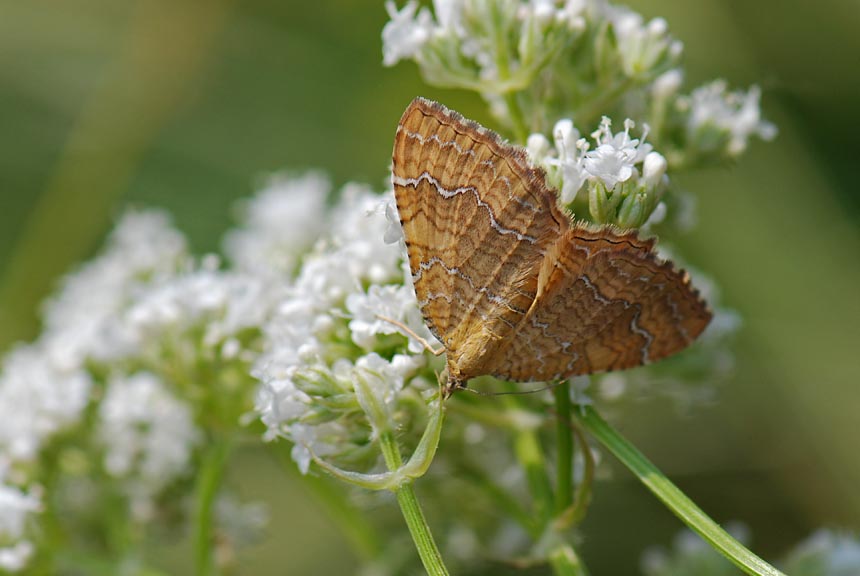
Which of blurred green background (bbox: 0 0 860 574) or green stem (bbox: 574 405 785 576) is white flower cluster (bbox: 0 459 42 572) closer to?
blurred green background (bbox: 0 0 860 574)

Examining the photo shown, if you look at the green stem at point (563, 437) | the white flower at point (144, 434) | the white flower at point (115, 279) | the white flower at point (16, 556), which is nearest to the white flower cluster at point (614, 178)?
the green stem at point (563, 437)

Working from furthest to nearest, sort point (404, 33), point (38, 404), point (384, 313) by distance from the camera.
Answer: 1. point (38, 404)
2. point (404, 33)
3. point (384, 313)

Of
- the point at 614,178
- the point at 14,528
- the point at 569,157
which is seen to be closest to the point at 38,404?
the point at 14,528

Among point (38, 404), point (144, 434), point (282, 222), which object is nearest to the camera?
point (38, 404)

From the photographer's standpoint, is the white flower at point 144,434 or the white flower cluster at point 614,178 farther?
the white flower at point 144,434

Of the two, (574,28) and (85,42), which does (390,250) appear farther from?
(85,42)

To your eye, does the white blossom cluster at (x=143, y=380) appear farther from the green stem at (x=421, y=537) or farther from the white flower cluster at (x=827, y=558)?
the white flower cluster at (x=827, y=558)

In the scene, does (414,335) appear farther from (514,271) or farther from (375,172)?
(375,172)
